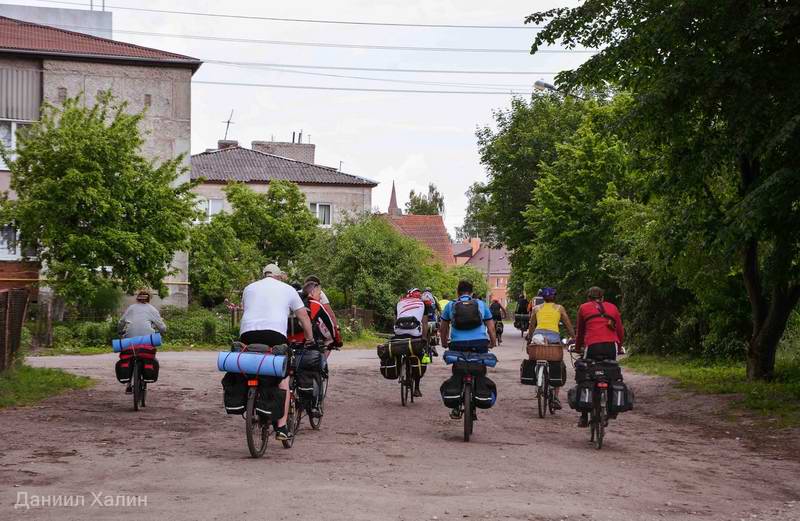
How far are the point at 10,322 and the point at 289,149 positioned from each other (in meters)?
69.4

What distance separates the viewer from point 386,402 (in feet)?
59.7

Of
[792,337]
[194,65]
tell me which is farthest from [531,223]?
[792,337]

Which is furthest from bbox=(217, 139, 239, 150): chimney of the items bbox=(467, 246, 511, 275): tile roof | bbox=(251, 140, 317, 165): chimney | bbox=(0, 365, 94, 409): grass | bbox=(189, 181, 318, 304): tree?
bbox=(467, 246, 511, 275): tile roof

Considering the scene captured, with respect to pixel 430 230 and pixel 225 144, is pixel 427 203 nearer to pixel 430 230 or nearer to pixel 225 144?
pixel 430 230

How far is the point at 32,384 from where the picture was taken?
18297 mm

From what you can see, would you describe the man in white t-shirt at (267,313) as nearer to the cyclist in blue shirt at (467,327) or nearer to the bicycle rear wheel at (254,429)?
the bicycle rear wheel at (254,429)

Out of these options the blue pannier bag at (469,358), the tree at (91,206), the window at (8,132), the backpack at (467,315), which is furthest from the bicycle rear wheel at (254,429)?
the window at (8,132)

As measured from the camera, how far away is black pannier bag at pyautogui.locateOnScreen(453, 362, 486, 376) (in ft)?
44.1

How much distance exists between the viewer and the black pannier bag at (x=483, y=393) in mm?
13367

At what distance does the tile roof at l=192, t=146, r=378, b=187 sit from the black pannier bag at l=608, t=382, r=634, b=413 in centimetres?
5965

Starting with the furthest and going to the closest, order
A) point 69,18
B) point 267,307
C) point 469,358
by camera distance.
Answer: point 69,18 < point 469,358 < point 267,307

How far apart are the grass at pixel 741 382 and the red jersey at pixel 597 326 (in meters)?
3.81

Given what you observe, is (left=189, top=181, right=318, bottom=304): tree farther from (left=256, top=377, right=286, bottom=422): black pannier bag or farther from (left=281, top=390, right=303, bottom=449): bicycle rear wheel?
(left=256, top=377, right=286, bottom=422): black pannier bag

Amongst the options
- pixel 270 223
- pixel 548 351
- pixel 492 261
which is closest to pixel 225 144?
pixel 270 223
